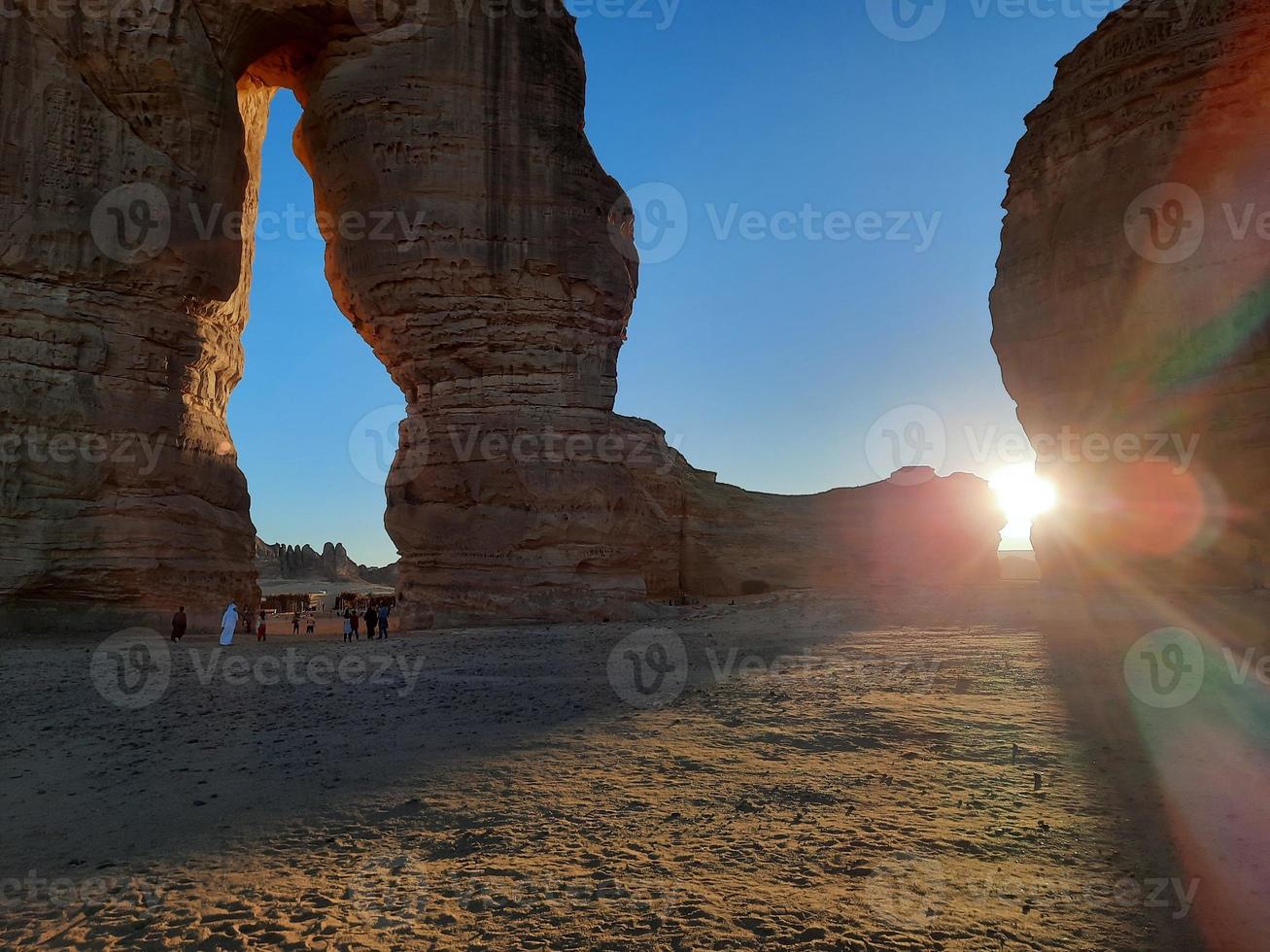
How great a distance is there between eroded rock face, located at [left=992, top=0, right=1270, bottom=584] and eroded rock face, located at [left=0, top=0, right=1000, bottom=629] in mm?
12299

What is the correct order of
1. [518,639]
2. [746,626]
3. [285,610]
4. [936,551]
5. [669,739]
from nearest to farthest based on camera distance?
[669,739]
[518,639]
[746,626]
[936,551]
[285,610]

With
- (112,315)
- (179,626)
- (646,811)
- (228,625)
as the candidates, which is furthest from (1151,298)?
(112,315)

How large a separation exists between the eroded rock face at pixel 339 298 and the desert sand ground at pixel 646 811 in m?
9.12

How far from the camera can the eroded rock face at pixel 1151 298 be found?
19.1 metres

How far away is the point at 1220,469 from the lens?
19250mm

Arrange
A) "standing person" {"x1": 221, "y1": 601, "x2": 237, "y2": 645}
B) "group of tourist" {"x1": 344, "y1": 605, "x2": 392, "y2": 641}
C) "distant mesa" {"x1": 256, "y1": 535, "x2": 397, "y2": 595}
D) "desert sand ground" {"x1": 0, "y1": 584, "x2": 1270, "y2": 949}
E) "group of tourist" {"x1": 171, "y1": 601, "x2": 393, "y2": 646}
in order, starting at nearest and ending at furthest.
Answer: "desert sand ground" {"x1": 0, "y1": 584, "x2": 1270, "y2": 949} < "standing person" {"x1": 221, "y1": 601, "x2": 237, "y2": 645} < "group of tourist" {"x1": 171, "y1": 601, "x2": 393, "y2": 646} < "group of tourist" {"x1": 344, "y1": 605, "x2": 392, "y2": 641} < "distant mesa" {"x1": 256, "y1": 535, "x2": 397, "y2": 595}

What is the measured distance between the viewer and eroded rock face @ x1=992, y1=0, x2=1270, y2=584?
62.7ft

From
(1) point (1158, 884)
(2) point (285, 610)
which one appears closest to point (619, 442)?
(1) point (1158, 884)

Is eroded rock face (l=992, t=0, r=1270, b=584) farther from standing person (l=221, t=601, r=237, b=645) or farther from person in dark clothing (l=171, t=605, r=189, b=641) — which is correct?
person in dark clothing (l=171, t=605, r=189, b=641)

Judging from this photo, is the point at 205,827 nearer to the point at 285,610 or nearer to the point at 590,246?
the point at 590,246

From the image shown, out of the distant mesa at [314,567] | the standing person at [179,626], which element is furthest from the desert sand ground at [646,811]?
the distant mesa at [314,567]

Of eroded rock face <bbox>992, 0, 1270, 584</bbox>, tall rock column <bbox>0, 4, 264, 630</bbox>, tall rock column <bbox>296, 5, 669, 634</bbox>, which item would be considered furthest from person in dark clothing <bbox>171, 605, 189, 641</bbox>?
eroded rock face <bbox>992, 0, 1270, 584</bbox>

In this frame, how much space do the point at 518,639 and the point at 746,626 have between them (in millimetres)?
4766

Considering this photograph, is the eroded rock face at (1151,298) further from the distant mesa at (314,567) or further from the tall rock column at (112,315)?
the distant mesa at (314,567)
